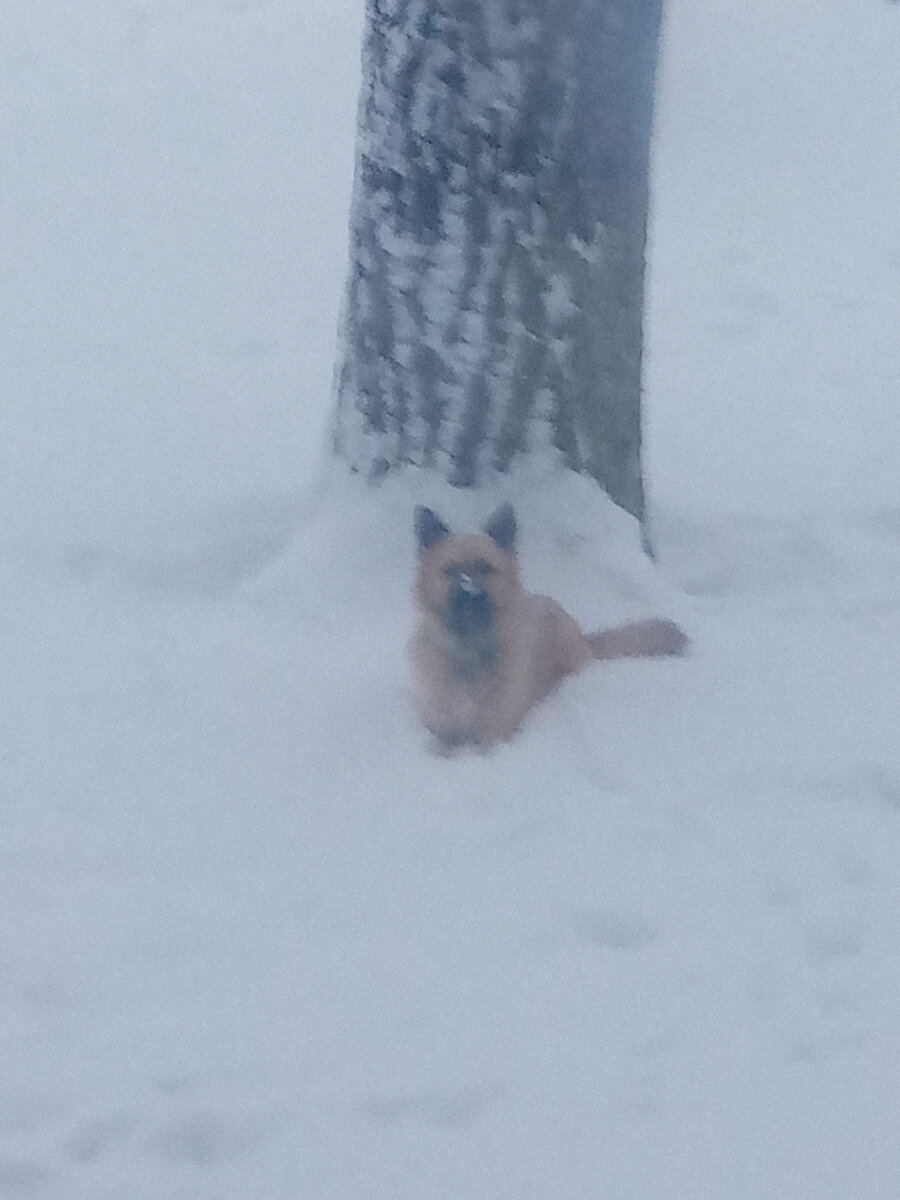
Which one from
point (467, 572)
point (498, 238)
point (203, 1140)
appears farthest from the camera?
point (498, 238)

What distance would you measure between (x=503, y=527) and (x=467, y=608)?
25cm

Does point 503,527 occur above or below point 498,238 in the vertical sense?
below

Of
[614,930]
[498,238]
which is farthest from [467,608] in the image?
[498,238]

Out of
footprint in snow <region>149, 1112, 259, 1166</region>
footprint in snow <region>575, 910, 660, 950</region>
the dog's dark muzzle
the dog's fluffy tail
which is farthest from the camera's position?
the dog's fluffy tail

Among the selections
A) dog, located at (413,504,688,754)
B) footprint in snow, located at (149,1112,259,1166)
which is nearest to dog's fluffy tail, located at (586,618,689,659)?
dog, located at (413,504,688,754)

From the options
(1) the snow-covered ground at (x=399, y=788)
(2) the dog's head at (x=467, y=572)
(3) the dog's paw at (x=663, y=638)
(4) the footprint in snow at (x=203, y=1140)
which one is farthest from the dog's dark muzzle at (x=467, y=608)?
(4) the footprint in snow at (x=203, y=1140)

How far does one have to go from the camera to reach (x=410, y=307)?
4.18 metres

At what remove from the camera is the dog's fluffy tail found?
13.7 feet

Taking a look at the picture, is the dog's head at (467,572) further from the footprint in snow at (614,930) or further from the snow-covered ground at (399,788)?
the footprint in snow at (614,930)

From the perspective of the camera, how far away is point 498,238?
159 inches

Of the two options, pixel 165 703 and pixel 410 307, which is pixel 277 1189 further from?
pixel 410 307

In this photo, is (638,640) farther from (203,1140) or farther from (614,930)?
(203,1140)

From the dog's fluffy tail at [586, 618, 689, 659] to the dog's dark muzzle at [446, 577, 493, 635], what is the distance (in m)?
0.48

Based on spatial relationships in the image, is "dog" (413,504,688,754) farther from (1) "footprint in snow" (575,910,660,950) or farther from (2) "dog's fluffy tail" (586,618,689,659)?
(1) "footprint in snow" (575,910,660,950)
